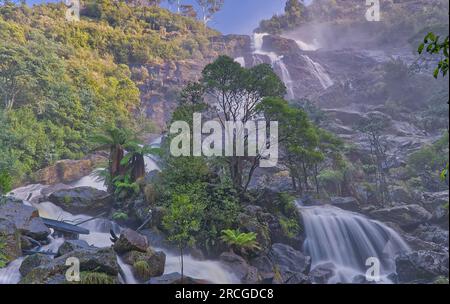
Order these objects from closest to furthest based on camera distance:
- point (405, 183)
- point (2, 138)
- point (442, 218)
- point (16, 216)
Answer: point (16, 216), point (442, 218), point (2, 138), point (405, 183)

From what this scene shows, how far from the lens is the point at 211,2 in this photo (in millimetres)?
34625

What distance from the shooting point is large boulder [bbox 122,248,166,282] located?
782cm

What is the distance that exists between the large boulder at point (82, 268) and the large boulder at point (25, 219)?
283cm

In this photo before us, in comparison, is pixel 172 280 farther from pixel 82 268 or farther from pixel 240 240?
pixel 240 240

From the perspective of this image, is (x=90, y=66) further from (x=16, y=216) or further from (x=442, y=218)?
(x=442, y=218)

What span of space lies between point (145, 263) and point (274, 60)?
32.4m

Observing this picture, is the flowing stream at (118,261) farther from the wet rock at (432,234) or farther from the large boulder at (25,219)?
the wet rock at (432,234)

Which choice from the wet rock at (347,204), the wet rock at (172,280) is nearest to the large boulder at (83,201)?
the wet rock at (172,280)

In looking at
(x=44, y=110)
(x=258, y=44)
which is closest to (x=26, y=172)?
(x=44, y=110)

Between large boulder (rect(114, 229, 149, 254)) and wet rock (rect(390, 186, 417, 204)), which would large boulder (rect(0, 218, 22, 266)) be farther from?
wet rock (rect(390, 186, 417, 204))

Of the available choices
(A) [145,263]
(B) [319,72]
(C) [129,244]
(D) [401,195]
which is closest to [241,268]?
(A) [145,263]

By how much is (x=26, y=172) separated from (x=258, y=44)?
3152cm

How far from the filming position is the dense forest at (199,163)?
9117 millimetres

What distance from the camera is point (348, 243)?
11.8 meters
